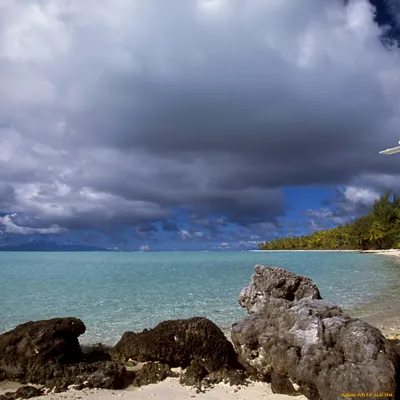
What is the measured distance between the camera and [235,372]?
731cm

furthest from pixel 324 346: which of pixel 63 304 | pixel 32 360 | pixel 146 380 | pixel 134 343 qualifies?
pixel 63 304

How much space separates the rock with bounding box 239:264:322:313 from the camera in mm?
9500

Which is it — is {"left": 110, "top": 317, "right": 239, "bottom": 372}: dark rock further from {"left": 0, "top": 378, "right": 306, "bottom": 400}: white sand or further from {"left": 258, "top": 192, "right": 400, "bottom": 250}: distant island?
{"left": 258, "top": 192, "right": 400, "bottom": 250}: distant island

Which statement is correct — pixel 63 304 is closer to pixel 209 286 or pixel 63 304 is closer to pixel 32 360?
pixel 209 286

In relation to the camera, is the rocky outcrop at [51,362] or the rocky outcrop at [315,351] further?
the rocky outcrop at [51,362]

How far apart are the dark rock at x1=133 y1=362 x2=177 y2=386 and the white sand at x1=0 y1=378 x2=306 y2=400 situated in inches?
8.0

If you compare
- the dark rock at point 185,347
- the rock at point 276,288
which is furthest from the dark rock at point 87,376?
the rock at point 276,288

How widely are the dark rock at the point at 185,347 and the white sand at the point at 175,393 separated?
796 millimetres

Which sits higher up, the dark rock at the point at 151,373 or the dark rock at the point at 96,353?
the dark rock at the point at 151,373

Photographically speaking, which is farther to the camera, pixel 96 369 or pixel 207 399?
pixel 96 369

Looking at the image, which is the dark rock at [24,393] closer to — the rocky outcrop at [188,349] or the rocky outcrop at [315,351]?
the rocky outcrop at [188,349]

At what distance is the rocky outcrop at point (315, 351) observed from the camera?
5586 mm

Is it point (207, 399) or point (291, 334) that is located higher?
point (291, 334)

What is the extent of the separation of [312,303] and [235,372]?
199cm
